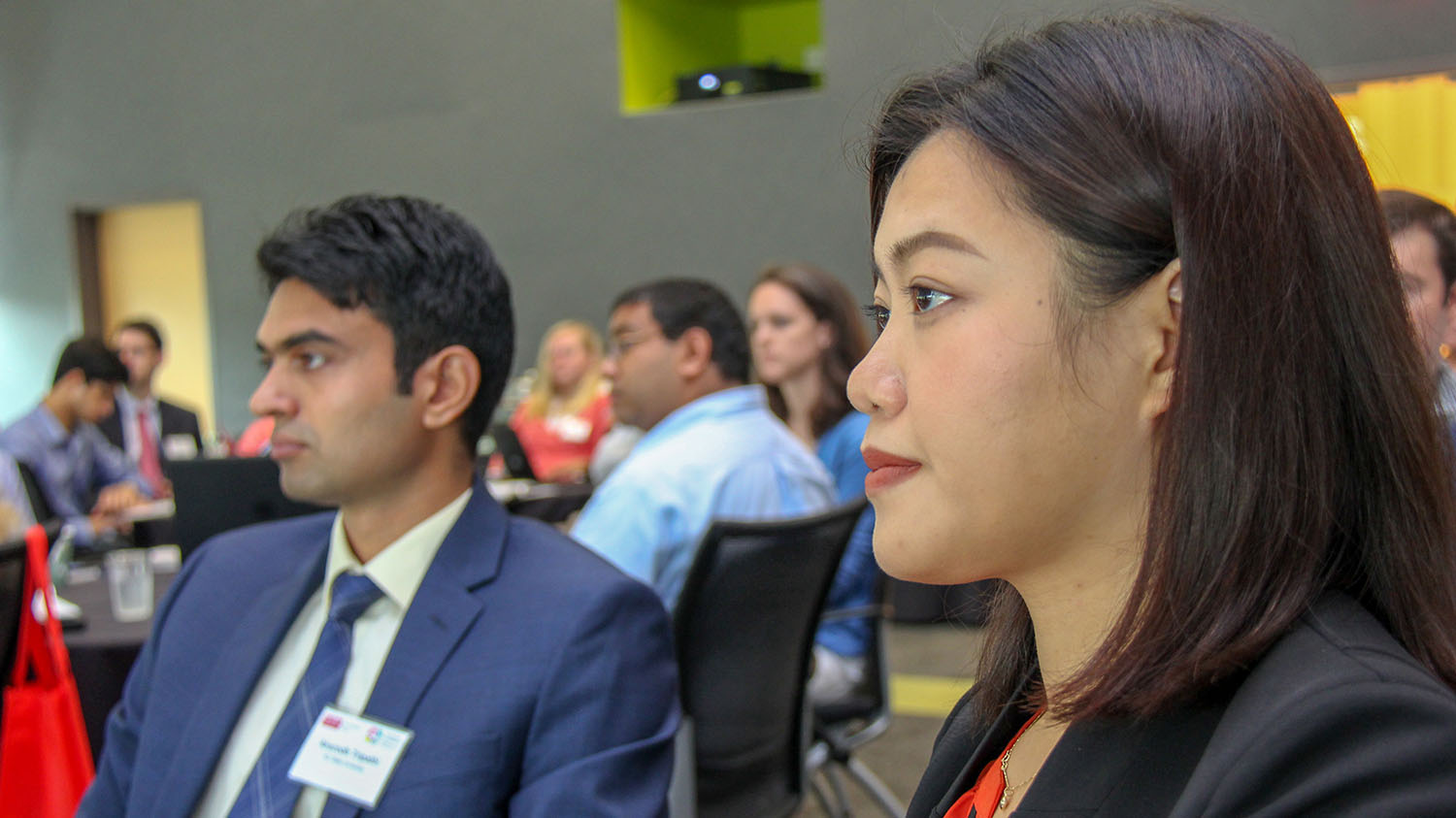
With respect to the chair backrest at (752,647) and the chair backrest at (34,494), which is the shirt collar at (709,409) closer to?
the chair backrest at (752,647)

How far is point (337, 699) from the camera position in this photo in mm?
1490

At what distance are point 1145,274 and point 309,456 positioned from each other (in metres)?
1.24

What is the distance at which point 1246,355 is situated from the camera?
661 millimetres

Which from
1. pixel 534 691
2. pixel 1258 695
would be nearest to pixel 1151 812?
pixel 1258 695

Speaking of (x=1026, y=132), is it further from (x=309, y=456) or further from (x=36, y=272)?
(x=36, y=272)

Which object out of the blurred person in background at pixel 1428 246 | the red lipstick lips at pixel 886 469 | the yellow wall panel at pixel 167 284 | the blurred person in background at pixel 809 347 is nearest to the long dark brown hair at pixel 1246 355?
the red lipstick lips at pixel 886 469

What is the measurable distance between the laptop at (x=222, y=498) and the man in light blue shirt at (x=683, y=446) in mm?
668

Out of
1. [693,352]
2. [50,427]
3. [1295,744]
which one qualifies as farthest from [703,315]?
[50,427]

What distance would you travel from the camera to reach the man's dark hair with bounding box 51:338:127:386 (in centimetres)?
533

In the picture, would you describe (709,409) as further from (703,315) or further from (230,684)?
(230,684)

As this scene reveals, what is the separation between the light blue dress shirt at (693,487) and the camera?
2582mm

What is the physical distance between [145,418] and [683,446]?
15.6 feet

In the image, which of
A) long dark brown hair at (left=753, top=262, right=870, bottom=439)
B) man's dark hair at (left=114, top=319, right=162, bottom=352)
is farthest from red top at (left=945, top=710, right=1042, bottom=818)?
man's dark hair at (left=114, top=319, right=162, bottom=352)

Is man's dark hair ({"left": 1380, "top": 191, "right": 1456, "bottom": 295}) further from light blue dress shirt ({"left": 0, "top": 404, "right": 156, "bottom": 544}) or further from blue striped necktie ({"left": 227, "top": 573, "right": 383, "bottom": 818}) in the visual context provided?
light blue dress shirt ({"left": 0, "top": 404, "right": 156, "bottom": 544})
